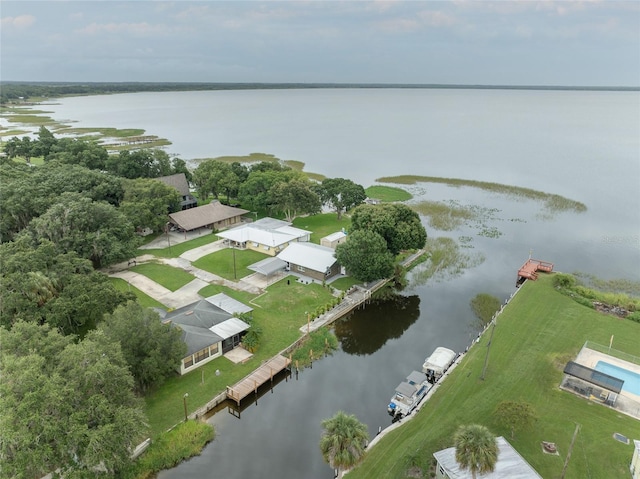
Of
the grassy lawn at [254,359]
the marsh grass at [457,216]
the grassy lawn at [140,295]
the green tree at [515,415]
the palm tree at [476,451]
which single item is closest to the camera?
the palm tree at [476,451]

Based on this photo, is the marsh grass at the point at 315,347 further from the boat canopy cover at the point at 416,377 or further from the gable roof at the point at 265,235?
the gable roof at the point at 265,235

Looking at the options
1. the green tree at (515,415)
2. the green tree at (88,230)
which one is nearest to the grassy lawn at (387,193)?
the green tree at (88,230)

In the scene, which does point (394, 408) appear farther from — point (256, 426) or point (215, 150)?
point (215, 150)

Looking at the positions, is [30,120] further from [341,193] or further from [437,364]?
[437,364]

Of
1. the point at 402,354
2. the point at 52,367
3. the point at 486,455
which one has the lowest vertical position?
the point at 402,354

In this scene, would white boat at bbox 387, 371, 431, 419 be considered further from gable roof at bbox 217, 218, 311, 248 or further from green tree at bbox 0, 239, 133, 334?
gable roof at bbox 217, 218, 311, 248

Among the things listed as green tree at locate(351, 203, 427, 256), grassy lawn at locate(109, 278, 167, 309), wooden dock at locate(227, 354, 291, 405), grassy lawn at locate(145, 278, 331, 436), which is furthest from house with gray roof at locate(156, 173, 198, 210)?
wooden dock at locate(227, 354, 291, 405)

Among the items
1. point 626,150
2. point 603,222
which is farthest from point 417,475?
point 626,150

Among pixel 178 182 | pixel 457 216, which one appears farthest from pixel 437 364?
pixel 178 182
